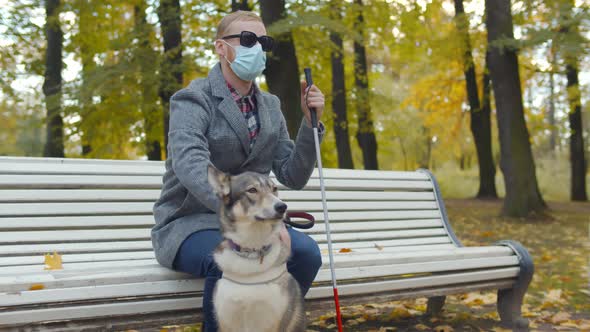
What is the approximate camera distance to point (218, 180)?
2781mm

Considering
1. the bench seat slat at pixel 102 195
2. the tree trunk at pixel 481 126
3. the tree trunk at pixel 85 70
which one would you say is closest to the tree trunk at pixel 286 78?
the bench seat slat at pixel 102 195

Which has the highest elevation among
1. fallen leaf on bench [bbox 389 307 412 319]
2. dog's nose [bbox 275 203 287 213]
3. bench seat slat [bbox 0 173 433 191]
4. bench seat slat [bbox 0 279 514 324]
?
bench seat slat [bbox 0 173 433 191]

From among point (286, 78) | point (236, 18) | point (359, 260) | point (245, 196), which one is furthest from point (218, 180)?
point (286, 78)

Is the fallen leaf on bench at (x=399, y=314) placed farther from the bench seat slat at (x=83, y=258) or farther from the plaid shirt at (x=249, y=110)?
the plaid shirt at (x=249, y=110)

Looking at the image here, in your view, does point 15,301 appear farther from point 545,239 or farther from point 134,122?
point 134,122

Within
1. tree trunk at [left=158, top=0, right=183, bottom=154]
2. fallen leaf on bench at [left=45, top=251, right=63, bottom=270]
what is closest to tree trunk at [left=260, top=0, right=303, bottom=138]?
tree trunk at [left=158, top=0, right=183, bottom=154]

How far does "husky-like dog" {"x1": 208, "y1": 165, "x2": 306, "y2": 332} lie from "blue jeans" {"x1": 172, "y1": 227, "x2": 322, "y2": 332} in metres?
0.19

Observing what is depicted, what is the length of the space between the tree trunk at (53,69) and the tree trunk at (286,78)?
18.6 ft

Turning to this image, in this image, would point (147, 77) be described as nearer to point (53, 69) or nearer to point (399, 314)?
point (53, 69)

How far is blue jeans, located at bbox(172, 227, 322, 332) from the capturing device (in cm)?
308

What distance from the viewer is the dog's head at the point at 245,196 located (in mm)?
2740

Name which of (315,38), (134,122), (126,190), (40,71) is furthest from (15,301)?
(40,71)

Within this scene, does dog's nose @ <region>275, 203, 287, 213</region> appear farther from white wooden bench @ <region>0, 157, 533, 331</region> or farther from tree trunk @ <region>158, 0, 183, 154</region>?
tree trunk @ <region>158, 0, 183, 154</region>

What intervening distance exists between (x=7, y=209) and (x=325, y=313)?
9.05ft
